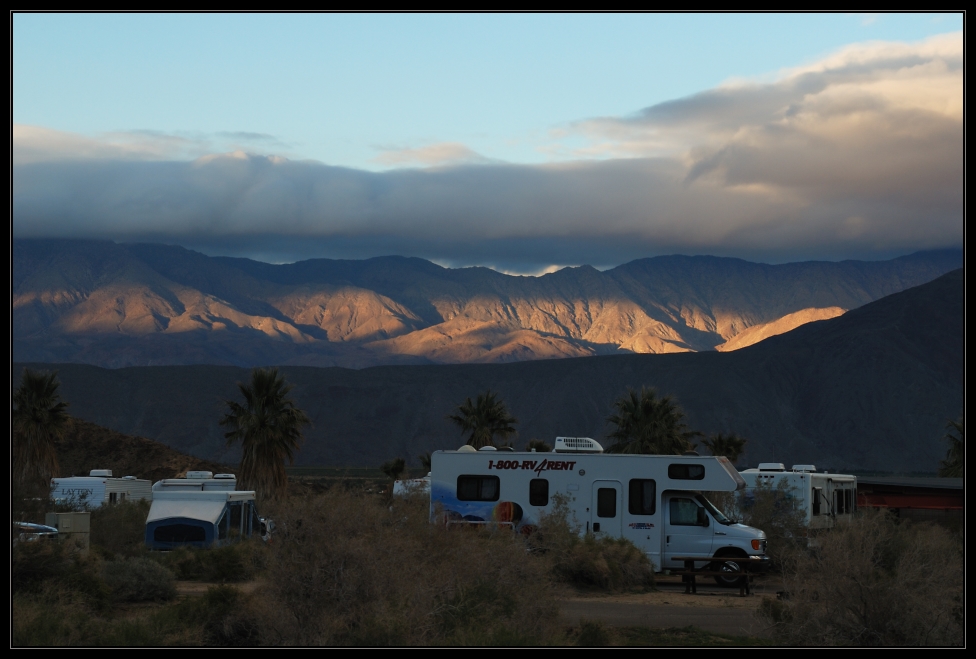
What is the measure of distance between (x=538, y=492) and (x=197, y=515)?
1026 cm

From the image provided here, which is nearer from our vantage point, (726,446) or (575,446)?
(575,446)

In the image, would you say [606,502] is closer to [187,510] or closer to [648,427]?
[187,510]

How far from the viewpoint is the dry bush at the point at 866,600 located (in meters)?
11.8

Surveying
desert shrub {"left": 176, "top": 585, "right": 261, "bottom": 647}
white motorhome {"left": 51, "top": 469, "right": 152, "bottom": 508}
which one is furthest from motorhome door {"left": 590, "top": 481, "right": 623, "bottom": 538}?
white motorhome {"left": 51, "top": 469, "right": 152, "bottom": 508}

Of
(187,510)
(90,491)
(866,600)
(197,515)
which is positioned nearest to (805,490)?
(197,515)

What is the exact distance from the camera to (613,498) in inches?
893

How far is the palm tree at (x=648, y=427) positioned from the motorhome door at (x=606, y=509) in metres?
24.3

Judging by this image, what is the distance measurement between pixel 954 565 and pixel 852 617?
1.73 meters

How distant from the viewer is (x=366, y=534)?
12039 millimetres

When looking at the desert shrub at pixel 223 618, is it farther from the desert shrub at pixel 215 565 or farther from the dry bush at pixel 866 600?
the desert shrub at pixel 215 565

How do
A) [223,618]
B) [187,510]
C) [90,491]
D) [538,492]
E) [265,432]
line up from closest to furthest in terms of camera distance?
[223,618]
[538,492]
[187,510]
[90,491]
[265,432]

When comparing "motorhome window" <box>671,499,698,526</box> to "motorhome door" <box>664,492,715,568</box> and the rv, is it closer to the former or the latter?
"motorhome door" <box>664,492,715,568</box>

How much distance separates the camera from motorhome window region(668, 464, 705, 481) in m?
22.1

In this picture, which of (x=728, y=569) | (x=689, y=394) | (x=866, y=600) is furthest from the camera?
(x=689, y=394)
